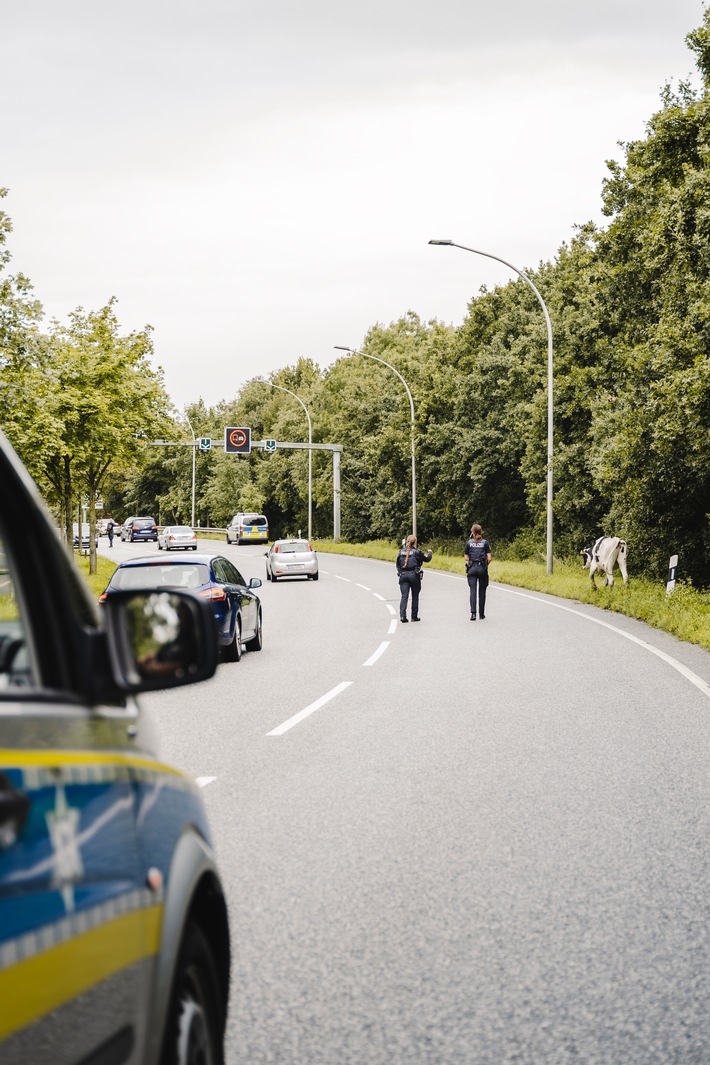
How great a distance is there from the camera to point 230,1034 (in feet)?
12.0

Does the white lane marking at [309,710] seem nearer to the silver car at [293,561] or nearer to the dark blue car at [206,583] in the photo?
the dark blue car at [206,583]

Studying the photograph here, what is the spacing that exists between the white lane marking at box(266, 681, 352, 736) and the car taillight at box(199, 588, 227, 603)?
2219 mm

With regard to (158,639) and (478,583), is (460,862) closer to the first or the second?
(158,639)

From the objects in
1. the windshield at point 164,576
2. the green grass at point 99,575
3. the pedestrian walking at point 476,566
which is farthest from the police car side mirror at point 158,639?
the green grass at point 99,575

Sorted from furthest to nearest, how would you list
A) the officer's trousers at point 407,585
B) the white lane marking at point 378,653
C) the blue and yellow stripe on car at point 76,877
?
the officer's trousers at point 407,585 < the white lane marking at point 378,653 < the blue and yellow stripe on car at point 76,877

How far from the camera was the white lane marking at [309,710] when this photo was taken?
9688mm

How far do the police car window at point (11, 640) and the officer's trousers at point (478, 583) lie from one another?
18.3 metres

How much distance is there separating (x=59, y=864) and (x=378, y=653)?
1415cm

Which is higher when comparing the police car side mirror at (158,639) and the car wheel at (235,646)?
the police car side mirror at (158,639)

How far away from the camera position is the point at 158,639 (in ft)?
8.00

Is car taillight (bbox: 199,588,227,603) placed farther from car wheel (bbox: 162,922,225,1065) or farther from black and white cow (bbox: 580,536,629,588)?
black and white cow (bbox: 580,536,629,588)

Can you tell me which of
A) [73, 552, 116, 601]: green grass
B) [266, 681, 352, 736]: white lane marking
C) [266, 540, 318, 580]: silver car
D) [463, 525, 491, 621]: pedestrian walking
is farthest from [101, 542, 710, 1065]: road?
[266, 540, 318, 580]: silver car

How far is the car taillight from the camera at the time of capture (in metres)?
14.1

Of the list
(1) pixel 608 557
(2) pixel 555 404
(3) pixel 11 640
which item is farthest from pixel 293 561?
(3) pixel 11 640
